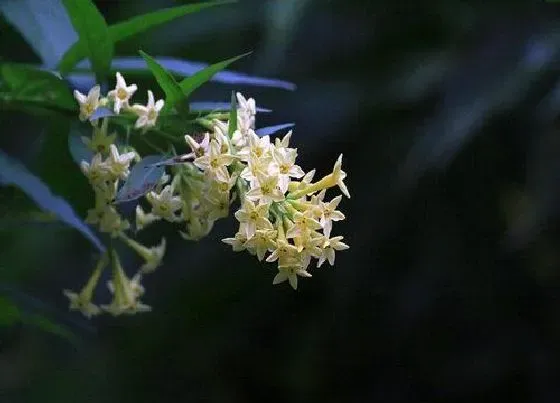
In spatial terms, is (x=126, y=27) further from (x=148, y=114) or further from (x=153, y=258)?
(x=153, y=258)

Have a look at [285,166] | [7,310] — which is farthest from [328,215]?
[7,310]

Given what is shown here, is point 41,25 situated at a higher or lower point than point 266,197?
higher

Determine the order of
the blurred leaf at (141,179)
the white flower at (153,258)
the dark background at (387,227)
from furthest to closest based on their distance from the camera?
the dark background at (387,227) < the white flower at (153,258) < the blurred leaf at (141,179)


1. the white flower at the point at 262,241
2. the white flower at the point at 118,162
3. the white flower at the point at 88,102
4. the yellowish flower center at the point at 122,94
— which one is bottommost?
the white flower at the point at 262,241

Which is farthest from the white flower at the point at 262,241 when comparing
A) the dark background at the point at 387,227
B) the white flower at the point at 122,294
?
the dark background at the point at 387,227

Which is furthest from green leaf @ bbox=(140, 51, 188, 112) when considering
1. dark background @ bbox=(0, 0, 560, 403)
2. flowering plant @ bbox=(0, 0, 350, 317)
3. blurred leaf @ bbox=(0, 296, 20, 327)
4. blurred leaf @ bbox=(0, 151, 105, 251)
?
dark background @ bbox=(0, 0, 560, 403)

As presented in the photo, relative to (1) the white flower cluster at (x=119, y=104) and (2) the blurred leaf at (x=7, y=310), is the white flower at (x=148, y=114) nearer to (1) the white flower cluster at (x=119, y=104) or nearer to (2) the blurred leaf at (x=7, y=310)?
(1) the white flower cluster at (x=119, y=104)

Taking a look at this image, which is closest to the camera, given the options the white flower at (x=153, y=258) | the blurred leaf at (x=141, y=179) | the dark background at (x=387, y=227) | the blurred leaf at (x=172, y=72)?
the blurred leaf at (x=141, y=179)

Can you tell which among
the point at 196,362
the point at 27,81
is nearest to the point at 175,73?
the point at 27,81
